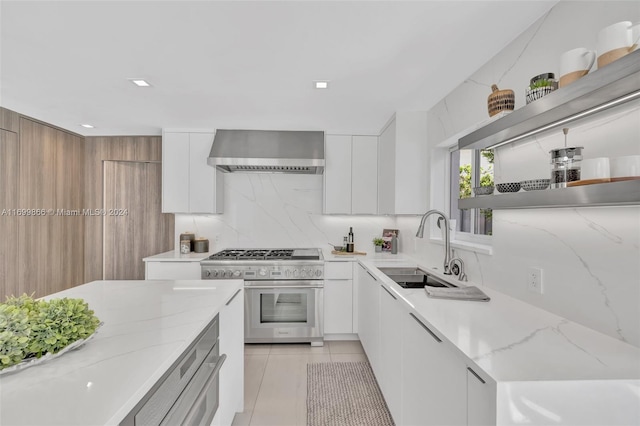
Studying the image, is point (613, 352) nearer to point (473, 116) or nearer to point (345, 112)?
point (473, 116)

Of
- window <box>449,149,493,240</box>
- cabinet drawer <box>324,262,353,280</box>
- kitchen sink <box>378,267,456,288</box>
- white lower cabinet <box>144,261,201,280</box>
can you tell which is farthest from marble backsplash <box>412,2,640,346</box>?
white lower cabinet <box>144,261,201,280</box>

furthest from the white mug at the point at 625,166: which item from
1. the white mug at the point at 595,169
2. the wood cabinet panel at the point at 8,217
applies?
the wood cabinet panel at the point at 8,217

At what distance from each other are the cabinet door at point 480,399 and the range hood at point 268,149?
8.54 ft

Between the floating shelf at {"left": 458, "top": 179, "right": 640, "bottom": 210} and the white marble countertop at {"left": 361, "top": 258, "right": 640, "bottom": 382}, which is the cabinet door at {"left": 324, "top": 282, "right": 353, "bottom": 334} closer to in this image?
the white marble countertop at {"left": 361, "top": 258, "right": 640, "bottom": 382}

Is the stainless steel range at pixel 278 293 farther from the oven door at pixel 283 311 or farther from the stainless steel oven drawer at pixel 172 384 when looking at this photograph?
the stainless steel oven drawer at pixel 172 384

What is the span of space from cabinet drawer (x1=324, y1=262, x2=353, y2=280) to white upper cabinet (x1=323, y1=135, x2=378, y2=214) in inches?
25.5

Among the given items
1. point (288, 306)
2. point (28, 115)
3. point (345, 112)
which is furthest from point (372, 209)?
point (28, 115)

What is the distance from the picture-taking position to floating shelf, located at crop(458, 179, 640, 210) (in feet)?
2.91

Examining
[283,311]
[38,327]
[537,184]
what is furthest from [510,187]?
[283,311]

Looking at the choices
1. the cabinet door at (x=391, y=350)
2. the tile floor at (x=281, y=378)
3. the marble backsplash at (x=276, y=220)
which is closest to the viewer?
the cabinet door at (x=391, y=350)

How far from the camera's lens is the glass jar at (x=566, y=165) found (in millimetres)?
1179

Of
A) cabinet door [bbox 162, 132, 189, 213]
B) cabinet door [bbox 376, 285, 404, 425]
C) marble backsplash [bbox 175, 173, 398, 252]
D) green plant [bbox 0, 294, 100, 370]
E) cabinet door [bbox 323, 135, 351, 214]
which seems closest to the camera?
green plant [bbox 0, 294, 100, 370]

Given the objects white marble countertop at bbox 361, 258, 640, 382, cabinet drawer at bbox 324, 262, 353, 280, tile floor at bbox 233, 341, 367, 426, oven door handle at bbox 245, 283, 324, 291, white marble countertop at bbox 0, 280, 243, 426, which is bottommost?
tile floor at bbox 233, 341, 367, 426

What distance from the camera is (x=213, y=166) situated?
3.57 meters
